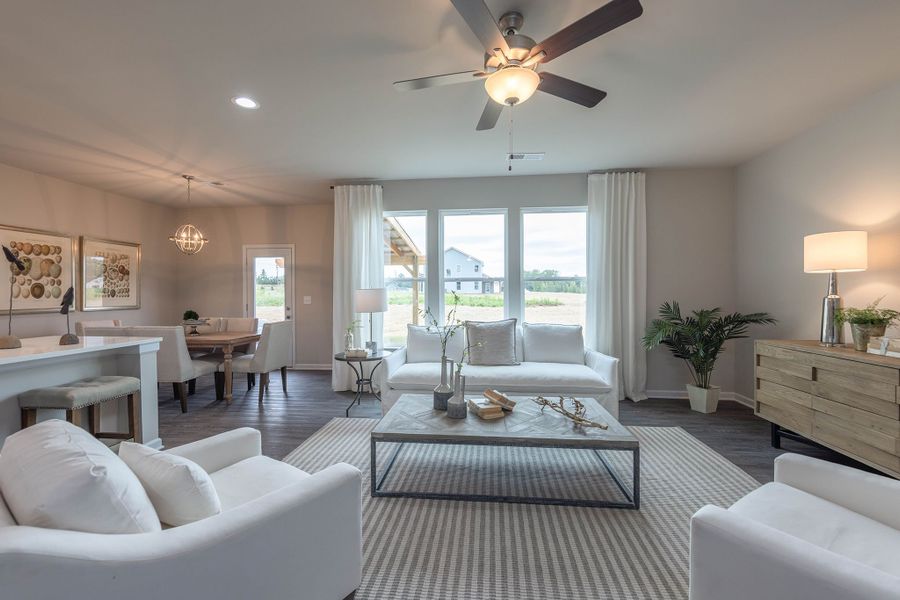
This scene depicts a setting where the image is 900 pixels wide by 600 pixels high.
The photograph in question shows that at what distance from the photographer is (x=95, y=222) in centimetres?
496

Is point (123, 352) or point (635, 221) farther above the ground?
point (635, 221)

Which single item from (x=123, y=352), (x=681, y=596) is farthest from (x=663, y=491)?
(x=123, y=352)

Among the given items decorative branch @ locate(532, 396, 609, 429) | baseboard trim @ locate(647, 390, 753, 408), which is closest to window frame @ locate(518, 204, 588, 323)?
baseboard trim @ locate(647, 390, 753, 408)

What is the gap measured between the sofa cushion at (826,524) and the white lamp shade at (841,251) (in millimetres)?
2037

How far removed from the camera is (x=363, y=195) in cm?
471

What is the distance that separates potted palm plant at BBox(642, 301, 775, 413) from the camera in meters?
3.79

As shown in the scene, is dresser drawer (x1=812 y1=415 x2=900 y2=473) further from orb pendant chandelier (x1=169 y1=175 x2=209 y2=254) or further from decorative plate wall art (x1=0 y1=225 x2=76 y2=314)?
decorative plate wall art (x1=0 y1=225 x2=76 y2=314)

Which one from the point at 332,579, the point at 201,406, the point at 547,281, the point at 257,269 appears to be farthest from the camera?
the point at 257,269

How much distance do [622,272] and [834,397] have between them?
2.18 metres

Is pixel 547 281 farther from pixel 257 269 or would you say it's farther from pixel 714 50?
pixel 257 269

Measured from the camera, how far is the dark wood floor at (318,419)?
114 inches

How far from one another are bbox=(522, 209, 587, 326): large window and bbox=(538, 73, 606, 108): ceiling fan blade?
2521 millimetres

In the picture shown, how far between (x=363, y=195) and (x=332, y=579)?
13.6 feet

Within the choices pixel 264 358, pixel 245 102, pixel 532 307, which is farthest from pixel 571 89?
pixel 264 358
